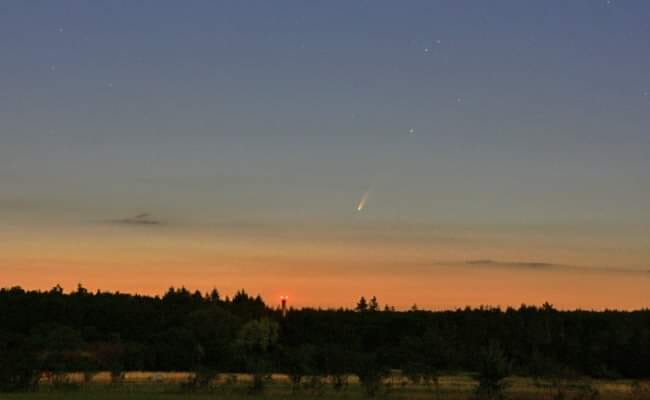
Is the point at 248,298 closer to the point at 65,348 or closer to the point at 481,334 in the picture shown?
the point at 481,334

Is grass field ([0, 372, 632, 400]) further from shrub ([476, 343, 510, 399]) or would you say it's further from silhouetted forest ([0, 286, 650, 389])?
silhouetted forest ([0, 286, 650, 389])

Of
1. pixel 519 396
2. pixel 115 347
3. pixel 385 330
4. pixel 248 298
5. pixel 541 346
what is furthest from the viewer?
pixel 248 298

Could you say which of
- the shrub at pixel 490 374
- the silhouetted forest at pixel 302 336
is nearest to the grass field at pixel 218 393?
the shrub at pixel 490 374

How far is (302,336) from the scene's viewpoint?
140 metres

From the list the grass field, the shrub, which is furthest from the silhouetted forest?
the shrub

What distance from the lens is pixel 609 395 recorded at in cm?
6875

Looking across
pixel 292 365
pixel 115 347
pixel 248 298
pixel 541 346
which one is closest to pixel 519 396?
pixel 292 365

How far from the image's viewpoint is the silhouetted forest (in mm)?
111625

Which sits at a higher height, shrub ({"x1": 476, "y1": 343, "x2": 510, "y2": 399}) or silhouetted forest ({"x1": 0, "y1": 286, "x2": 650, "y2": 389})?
silhouetted forest ({"x1": 0, "y1": 286, "x2": 650, "y2": 389})

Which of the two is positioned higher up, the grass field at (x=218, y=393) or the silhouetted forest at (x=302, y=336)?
the silhouetted forest at (x=302, y=336)

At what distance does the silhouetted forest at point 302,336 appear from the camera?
366 feet

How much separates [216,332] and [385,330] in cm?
2843

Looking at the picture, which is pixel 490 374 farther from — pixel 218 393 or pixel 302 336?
pixel 302 336

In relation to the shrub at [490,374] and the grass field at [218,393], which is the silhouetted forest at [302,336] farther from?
the shrub at [490,374]
